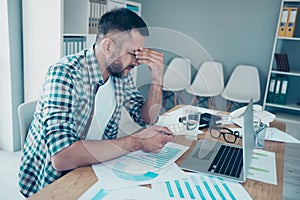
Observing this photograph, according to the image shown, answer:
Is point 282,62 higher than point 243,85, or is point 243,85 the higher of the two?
point 282,62

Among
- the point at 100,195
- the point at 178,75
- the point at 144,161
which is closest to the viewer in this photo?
the point at 100,195

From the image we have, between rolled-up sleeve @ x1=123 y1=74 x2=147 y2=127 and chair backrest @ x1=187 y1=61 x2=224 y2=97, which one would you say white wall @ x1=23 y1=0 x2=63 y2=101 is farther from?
chair backrest @ x1=187 y1=61 x2=224 y2=97

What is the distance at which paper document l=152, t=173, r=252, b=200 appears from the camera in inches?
31.5

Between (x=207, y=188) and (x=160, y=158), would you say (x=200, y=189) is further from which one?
(x=160, y=158)

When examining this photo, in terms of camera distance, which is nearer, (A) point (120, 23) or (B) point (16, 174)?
(A) point (120, 23)

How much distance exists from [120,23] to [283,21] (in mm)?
2527

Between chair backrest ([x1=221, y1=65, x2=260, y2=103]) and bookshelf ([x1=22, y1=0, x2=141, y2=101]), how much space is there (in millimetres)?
1745

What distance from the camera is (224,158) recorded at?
1.07 metres

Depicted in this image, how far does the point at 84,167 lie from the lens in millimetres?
908

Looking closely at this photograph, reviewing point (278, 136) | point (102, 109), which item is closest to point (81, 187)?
point (102, 109)

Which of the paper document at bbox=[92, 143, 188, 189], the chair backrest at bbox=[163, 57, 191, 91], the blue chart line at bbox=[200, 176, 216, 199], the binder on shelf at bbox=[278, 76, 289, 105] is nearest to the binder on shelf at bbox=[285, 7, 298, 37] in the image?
the binder on shelf at bbox=[278, 76, 289, 105]

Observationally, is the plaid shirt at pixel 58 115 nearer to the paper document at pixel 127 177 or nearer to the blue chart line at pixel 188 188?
the paper document at pixel 127 177

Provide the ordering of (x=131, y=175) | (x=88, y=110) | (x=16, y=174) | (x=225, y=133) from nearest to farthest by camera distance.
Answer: (x=131, y=175), (x=88, y=110), (x=225, y=133), (x=16, y=174)

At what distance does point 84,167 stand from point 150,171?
0.22 metres
